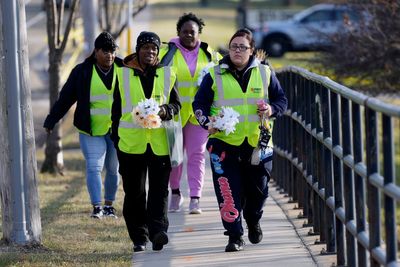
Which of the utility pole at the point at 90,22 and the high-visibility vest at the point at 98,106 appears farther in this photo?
the utility pole at the point at 90,22

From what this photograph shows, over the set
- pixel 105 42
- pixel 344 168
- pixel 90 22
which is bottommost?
pixel 344 168

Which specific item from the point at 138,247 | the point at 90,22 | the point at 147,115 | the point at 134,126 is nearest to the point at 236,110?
the point at 147,115

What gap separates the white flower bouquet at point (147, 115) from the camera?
8.94 metres

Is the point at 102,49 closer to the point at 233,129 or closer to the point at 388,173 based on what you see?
the point at 233,129

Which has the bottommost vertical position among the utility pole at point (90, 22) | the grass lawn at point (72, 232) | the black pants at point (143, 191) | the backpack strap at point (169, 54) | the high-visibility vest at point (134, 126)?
the grass lawn at point (72, 232)

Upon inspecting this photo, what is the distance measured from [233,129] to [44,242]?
200cm

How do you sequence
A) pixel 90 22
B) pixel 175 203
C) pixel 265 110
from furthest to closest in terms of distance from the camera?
pixel 90 22 < pixel 175 203 < pixel 265 110

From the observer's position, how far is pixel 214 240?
1002 centimetres

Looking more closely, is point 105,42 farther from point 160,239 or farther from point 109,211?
point 160,239

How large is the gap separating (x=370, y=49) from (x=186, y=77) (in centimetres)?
909

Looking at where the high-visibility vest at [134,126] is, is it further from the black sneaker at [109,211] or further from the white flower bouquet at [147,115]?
the black sneaker at [109,211]

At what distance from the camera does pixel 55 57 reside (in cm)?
1603

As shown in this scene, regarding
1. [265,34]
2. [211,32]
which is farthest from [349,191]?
[211,32]

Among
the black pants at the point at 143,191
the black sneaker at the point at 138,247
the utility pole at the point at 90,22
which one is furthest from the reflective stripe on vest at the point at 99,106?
the utility pole at the point at 90,22
